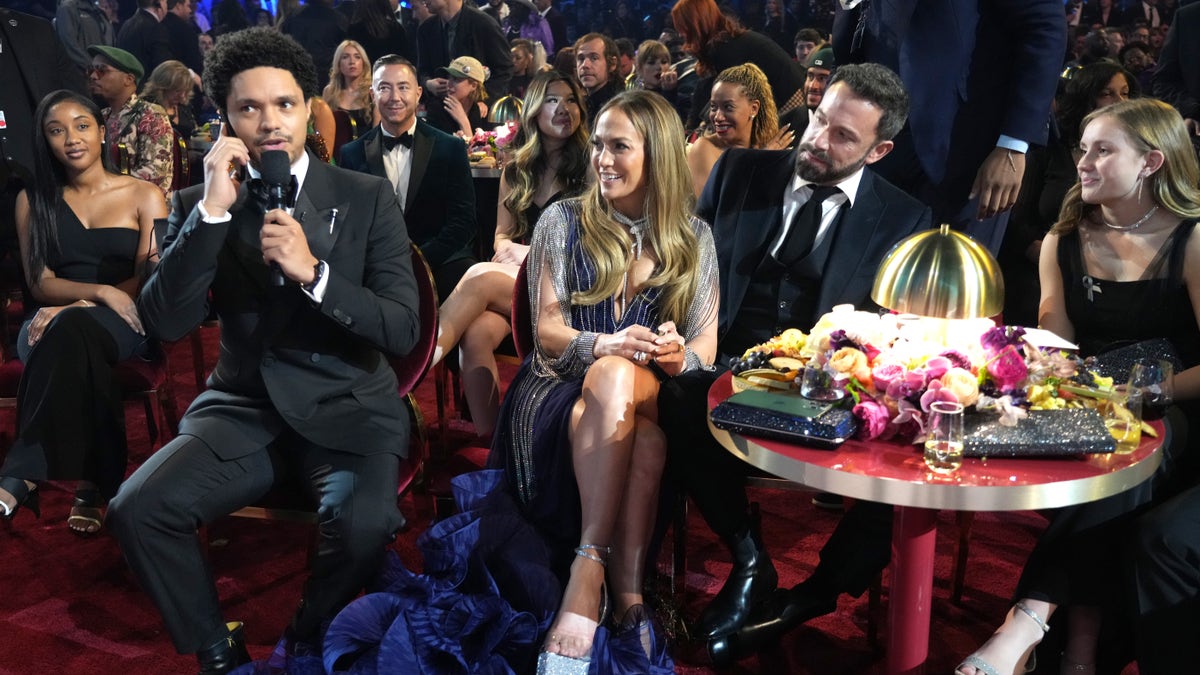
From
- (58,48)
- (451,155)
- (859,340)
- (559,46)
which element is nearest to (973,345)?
(859,340)

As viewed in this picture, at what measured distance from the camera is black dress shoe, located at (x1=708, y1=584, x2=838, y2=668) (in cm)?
263

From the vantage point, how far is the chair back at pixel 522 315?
3070 mm

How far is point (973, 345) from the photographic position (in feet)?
7.16

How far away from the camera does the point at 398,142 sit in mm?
4824

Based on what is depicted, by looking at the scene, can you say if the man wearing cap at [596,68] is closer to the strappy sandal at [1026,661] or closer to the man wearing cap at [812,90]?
the man wearing cap at [812,90]

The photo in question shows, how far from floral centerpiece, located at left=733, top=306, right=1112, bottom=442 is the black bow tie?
2.87m

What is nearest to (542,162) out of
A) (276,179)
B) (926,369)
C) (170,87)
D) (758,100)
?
(758,100)

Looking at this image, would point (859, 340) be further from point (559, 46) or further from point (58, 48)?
point (559, 46)

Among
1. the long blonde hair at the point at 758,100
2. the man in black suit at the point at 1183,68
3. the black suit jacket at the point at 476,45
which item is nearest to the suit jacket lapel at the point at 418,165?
the long blonde hair at the point at 758,100

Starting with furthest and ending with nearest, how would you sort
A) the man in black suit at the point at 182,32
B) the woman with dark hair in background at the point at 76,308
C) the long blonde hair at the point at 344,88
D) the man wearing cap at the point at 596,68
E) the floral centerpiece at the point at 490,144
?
the man in black suit at the point at 182,32
the man wearing cap at the point at 596,68
the long blonde hair at the point at 344,88
the floral centerpiece at the point at 490,144
the woman with dark hair in background at the point at 76,308

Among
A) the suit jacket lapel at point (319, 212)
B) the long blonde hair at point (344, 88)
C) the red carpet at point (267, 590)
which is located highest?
the long blonde hair at point (344, 88)

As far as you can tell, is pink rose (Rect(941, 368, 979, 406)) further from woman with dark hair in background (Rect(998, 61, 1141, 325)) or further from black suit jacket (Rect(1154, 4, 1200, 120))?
black suit jacket (Rect(1154, 4, 1200, 120))

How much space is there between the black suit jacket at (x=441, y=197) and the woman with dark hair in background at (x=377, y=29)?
477cm

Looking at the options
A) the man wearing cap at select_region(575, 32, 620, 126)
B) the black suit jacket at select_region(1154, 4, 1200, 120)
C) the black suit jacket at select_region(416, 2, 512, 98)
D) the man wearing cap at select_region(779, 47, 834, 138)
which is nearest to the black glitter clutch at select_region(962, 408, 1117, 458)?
the black suit jacket at select_region(1154, 4, 1200, 120)
